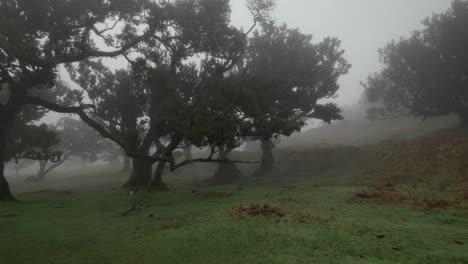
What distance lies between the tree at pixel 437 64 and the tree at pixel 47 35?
32822mm

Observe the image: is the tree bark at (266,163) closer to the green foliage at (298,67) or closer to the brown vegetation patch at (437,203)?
the green foliage at (298,67)

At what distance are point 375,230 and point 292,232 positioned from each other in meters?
2.60

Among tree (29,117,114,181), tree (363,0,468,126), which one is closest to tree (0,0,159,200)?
tree (363,0,468,126)

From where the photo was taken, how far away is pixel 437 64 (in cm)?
4128

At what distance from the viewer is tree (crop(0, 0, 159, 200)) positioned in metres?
20.7

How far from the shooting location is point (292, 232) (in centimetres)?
1067

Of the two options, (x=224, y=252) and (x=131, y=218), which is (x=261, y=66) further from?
(x=224, y=252)

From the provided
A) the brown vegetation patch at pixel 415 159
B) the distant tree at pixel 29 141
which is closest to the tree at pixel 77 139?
the distant tree at pixel 29 141

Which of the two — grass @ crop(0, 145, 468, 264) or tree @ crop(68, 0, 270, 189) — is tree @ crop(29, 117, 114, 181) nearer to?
tree @ crop(68, 0, 270, 189)

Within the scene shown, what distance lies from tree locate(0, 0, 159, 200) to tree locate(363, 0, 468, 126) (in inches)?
1292

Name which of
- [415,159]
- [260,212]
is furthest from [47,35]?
[415,159]

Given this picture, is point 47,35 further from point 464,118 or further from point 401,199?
point 464,118

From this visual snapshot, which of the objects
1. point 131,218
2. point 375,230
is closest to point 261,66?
point 131,218

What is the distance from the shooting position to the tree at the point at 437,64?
39.0m
